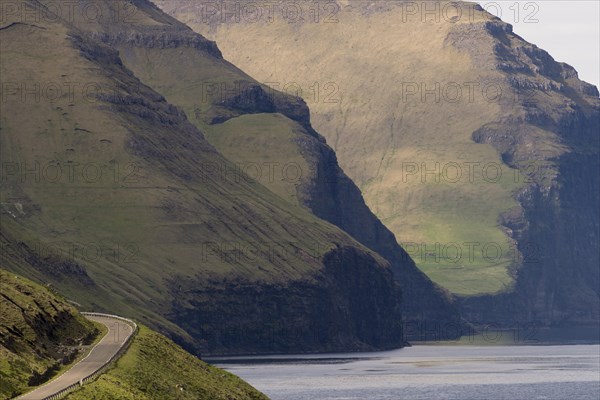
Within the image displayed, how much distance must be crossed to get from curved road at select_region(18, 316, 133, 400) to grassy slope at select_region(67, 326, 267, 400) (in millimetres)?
1394

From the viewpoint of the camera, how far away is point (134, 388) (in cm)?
11438

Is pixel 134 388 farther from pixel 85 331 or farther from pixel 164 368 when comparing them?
pixel 85 331

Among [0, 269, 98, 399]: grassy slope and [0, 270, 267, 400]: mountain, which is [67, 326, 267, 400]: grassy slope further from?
[0, 269, 98, 399]: grassy slope

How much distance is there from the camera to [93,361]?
125188 millimetres

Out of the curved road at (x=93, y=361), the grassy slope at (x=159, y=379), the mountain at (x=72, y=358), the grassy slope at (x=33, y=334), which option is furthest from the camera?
the grassy slope at (x=33, y=334)

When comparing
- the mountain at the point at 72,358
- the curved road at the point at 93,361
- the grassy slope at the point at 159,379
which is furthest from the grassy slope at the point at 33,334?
the grassy slope at the point at 159,379

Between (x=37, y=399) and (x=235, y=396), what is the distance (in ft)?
112

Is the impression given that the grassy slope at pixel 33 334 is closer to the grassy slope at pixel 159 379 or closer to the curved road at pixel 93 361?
the curved road at pixel 93 361

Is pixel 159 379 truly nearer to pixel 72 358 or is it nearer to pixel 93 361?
pixel 93 361

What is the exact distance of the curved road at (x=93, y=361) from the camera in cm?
10725

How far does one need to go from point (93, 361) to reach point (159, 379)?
5.72m

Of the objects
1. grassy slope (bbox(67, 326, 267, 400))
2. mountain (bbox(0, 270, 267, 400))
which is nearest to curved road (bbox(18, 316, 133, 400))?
mountain (bbox(0, 270, 267, 400))

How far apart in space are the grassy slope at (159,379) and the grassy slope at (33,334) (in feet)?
15.6

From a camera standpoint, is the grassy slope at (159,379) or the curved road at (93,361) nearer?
the curved road at (93,361)
